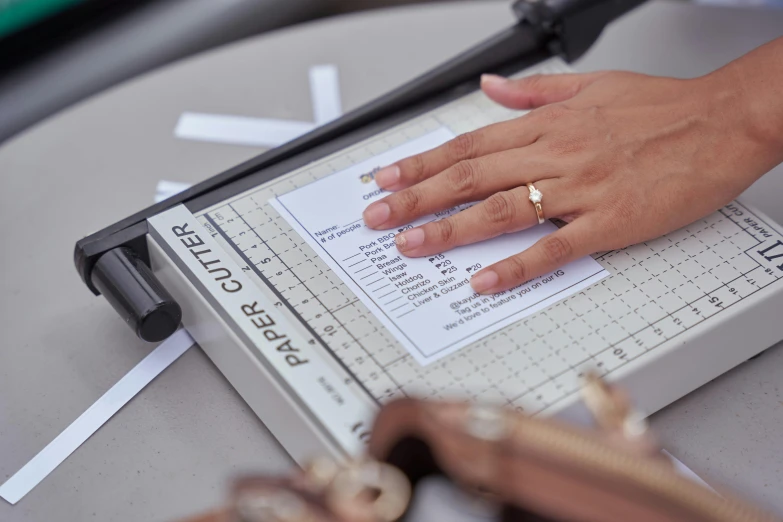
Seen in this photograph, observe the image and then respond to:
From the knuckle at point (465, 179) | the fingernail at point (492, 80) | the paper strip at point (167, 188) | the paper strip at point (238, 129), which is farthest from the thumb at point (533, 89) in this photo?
the paper strip at point (167, 188)

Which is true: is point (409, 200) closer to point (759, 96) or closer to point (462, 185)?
point (462, 185)

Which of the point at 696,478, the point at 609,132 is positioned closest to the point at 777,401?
the point at 696,478

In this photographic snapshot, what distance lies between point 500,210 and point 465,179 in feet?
0.18

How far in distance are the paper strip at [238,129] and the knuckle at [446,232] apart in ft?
1.02

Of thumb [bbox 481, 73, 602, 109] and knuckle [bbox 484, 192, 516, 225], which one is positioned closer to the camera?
knuckle [bbox 484, 192, 516, 225]

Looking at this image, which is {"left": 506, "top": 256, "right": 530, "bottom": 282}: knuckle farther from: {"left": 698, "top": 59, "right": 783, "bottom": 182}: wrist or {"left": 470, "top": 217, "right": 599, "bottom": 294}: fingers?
{"left": 698, "top": 59, "right": 783, "bottom": 182}: wrist

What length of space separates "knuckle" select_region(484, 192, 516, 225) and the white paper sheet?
0.08ft

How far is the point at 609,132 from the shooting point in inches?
31.7

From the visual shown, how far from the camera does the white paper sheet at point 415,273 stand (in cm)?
68

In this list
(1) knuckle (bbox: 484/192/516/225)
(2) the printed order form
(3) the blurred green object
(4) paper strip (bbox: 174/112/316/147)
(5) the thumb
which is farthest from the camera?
(3) the blurred green object

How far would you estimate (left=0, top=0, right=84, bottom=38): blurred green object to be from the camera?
1.36 metres

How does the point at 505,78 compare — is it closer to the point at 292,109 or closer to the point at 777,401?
the point at 292,109

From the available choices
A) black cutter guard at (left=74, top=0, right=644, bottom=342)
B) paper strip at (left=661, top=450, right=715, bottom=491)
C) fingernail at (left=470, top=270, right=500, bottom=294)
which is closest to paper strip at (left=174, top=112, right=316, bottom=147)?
black cutter guard at (left=74, top=0, right=644, bottom=342)

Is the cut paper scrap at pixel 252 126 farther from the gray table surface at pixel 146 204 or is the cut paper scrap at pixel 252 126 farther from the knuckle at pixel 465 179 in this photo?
the knuckle at pixel 465 179
